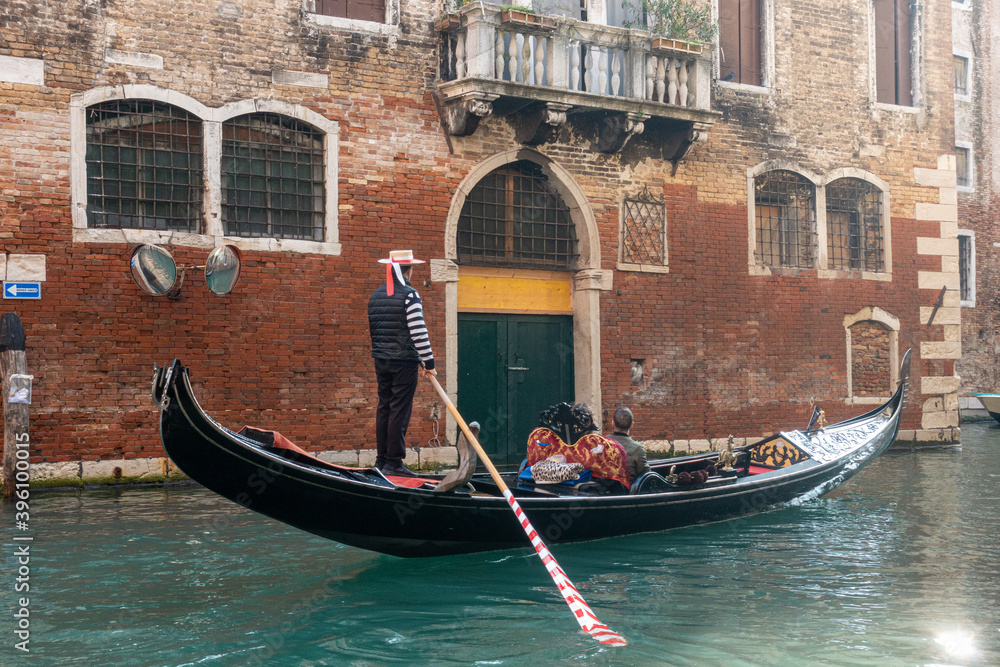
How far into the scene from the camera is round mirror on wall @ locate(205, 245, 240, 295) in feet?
31.0

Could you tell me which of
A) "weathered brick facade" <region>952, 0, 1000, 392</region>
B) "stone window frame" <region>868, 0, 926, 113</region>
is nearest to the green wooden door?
"stone window frame" <region>868, 0, 926, 113</region>

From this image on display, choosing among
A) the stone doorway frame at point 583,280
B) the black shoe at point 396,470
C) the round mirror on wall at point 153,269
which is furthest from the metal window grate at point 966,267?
the black shoe at point 396,470

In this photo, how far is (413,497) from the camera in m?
5.88

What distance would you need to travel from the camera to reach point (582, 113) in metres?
11.5

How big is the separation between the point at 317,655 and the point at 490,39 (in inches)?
293

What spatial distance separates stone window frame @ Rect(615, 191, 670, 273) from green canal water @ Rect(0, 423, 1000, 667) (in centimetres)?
440

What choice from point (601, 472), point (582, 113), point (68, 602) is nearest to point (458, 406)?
point (582, 113)

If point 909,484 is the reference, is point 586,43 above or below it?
above

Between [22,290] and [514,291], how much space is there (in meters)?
5.07

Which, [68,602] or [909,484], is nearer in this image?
[68,602]

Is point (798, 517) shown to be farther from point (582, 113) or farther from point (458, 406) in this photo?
point (582, 113)

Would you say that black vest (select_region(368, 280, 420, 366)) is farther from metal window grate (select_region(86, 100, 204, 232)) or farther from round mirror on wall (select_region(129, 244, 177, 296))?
metal window grate (select_region(86, 100, 204, 232))

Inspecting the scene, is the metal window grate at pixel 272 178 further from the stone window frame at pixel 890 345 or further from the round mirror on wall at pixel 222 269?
the stone window frame at pixel 890 345

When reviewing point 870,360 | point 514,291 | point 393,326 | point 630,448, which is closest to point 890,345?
point 870,360
